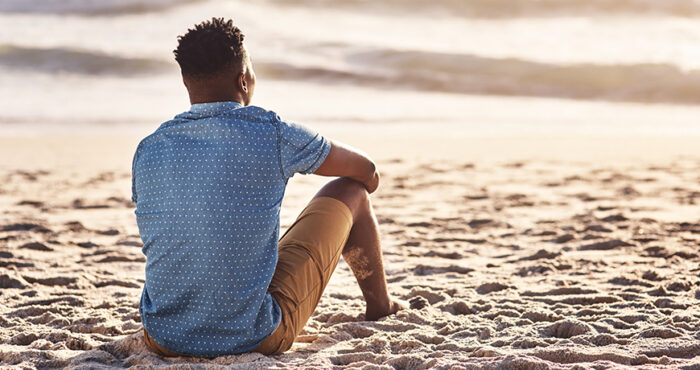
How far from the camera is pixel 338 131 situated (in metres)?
10.3

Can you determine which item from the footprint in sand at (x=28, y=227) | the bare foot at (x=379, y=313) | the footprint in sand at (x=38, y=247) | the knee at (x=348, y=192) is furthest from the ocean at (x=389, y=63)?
the knee at (x=348, y=192)

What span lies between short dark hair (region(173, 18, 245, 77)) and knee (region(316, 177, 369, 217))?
699 millimetres

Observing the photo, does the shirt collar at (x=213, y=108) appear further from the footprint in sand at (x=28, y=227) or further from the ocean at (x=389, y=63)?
the ocean at (x=389, y=63)

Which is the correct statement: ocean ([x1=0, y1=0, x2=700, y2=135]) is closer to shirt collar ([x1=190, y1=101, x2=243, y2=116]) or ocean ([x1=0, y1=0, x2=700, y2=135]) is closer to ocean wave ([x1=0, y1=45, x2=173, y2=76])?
ocean wave ([x1=0, y1=45, x2=173, y2=76])

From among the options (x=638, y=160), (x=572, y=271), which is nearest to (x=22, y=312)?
(x=572, y=271)

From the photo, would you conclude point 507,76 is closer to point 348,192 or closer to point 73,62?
point 73,62

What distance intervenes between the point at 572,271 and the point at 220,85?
242cm

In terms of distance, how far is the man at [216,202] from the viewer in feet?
7.63

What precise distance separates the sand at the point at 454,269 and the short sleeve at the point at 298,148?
2.19ft

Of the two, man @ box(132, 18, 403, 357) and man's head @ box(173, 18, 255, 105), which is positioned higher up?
man's head @ box(173, 18, 255, 105)

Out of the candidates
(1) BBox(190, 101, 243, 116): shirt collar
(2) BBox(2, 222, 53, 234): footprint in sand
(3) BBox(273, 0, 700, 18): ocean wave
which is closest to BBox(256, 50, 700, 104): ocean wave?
(3) BBox(273, 0, 700, 18): ocean wave

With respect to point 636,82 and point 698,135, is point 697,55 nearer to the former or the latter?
point 636,82

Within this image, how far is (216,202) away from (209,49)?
460 millimetres

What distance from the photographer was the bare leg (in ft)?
9.53
